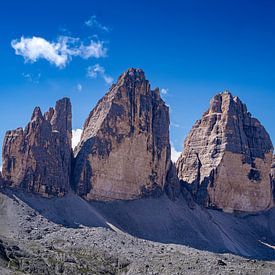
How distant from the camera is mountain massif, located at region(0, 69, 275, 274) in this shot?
123 meters

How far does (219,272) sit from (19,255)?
2480 cm

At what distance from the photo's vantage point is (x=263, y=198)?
165 m

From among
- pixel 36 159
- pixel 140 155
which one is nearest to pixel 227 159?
pixel 140 155

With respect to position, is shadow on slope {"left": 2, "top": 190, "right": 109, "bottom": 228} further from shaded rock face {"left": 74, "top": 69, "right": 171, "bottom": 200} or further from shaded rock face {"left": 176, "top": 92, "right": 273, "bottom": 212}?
shaded rock face {"left": 176, "top": 92, "right": 273, "bottom": 212}

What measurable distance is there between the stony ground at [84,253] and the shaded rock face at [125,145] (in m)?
16.1

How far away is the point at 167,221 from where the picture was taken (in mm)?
134750

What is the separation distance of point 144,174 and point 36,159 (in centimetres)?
2577

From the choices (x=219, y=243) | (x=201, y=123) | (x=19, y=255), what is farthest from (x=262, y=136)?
(x=19, y=255)

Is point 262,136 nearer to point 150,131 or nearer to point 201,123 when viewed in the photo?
point 201,123

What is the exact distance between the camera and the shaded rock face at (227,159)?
159125 mm

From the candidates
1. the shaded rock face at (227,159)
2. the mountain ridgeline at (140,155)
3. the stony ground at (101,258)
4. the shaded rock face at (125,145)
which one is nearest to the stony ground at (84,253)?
the stony ground at (101,258)

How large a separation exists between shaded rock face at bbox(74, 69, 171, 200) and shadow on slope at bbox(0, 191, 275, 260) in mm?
3349

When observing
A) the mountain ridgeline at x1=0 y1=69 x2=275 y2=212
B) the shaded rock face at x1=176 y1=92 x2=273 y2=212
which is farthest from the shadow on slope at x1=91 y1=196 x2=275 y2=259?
the shaded rock face at x1=176 y1=92 x2=273 y2=212

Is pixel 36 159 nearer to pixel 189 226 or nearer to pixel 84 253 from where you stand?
pixel 84 253
